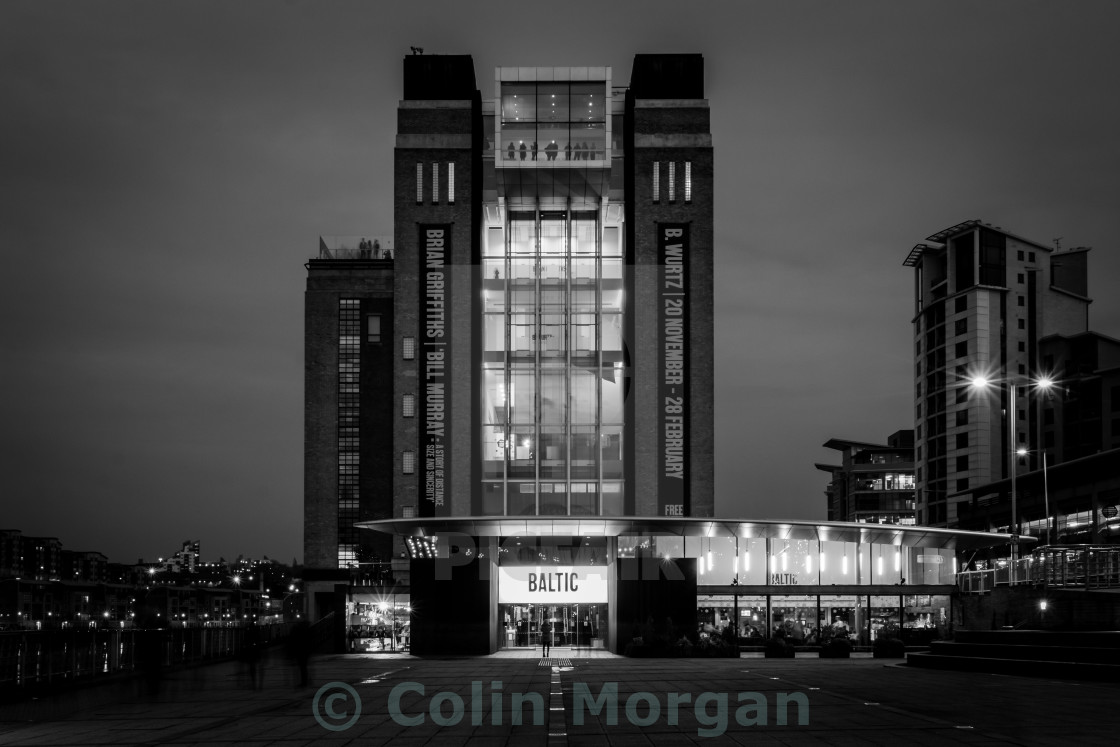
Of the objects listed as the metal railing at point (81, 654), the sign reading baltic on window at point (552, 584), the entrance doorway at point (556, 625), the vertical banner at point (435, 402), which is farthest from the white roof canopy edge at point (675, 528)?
the metal railing at point (81, 654)

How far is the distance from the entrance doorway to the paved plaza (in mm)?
23890

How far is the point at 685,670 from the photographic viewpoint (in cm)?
3778

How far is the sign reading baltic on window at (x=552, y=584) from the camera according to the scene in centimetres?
5803

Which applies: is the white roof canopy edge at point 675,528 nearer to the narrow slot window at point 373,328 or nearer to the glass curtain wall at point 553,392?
the glass curtain wall at point 553,392

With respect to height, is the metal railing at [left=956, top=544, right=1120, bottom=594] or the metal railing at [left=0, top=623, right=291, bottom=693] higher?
the metal railing at [left=956, top=544, right=1120, bottom=594]

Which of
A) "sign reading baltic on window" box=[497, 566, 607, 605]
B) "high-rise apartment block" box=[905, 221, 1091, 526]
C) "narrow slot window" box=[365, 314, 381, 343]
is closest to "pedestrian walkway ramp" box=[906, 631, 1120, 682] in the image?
"sign reading baltic on window" box=[497, 566, 607, 605]

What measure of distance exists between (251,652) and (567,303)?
132ft

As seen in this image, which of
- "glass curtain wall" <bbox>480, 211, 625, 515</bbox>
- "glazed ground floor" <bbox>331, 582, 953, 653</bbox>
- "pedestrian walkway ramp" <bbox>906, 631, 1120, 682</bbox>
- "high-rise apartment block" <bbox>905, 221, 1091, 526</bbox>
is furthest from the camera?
"high-rise apartment block" <bbox>905, 221, 1091, 526</bbox>

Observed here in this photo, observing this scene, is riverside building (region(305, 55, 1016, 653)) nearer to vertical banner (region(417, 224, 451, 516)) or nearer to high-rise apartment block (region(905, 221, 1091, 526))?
vertical banner (region(417, 224, 451, 516))

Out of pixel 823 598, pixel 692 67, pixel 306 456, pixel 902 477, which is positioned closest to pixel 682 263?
pixel 692 67

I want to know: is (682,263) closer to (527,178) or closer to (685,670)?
(527,178)

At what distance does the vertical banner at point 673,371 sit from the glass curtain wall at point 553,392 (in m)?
2.52

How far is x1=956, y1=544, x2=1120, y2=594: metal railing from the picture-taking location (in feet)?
115

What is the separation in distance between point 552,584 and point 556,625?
12.1 feet
